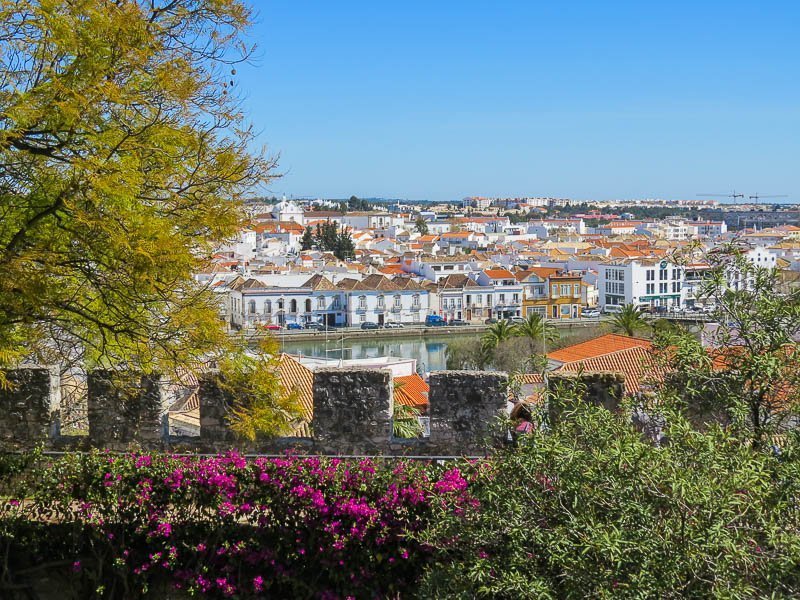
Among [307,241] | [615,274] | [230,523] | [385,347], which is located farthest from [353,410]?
[307,241]

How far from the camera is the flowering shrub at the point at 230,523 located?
664 cm

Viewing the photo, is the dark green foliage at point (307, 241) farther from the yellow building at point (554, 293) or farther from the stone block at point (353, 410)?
the stone block at point (353, 410)

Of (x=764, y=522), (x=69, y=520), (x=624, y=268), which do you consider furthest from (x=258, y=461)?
(x=624, y=268)

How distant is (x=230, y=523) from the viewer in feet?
22.5

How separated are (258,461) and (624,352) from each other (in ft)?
49.3

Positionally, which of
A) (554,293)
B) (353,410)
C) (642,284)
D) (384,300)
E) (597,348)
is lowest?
(384,300)

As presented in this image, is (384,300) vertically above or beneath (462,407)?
beneath

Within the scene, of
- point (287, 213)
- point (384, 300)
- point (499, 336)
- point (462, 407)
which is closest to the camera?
point (462, 407)

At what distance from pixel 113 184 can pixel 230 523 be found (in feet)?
8.44

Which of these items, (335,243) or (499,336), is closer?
(499,336)

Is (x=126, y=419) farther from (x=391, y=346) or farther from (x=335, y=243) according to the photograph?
(x=335, y=243)

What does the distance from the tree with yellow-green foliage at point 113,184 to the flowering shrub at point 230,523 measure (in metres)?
0.88

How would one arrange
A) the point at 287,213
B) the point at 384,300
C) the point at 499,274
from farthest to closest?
1. the point at 287,213
2. the point at 499,274
3. the point at 384,300

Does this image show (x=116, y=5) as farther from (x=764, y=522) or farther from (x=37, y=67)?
(x=764, y=522)
